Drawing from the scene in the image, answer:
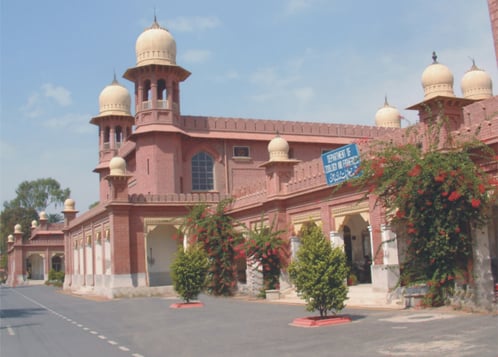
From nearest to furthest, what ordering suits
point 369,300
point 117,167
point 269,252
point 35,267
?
point 369,300
point 269,252
point 117,167
point 35,267

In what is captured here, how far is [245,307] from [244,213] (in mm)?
7941

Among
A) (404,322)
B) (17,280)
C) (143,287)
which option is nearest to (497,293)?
(404,322)

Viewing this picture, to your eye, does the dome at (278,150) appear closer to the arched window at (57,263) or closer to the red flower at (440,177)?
the red flower at (440,177)

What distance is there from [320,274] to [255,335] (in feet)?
6.79

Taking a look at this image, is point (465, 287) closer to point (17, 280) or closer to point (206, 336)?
point (206, 336)

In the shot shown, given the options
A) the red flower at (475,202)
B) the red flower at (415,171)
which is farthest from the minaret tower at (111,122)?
the red flower at (475,202)

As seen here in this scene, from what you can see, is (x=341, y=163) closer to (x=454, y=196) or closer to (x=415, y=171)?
(x=415, y=171)

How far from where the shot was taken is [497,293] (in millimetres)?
13836

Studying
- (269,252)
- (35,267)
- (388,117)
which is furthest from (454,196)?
(35,267)

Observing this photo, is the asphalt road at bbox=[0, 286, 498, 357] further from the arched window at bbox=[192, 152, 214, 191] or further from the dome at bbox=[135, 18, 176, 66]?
the dome at bbox=[135, 18, 176, 66]

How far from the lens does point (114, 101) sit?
40.0 meters

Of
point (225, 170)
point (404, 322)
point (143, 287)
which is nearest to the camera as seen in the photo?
point (404, 322)

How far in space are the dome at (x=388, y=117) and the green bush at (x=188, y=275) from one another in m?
21.6

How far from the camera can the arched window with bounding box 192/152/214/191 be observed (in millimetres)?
32906
